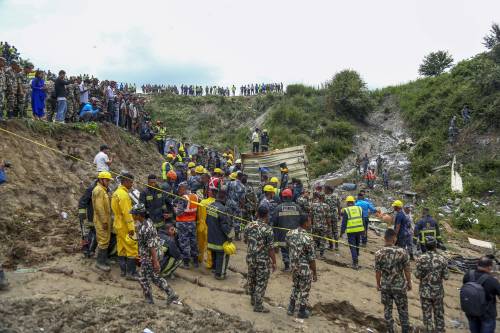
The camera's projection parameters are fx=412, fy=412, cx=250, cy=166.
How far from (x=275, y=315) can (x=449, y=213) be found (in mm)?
13110

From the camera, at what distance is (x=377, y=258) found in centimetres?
662

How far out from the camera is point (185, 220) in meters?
8.20

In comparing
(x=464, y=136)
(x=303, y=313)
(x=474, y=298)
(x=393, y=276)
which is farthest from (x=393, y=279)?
(x=464, y=136)

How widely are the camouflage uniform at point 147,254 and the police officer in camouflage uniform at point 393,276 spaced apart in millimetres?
3365

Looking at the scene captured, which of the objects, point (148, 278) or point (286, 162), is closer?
point (148, 278)

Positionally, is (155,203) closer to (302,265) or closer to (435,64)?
(302,265)

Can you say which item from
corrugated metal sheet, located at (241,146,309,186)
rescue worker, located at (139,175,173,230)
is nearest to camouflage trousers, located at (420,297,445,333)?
rescue worker, located at (139,175,173,230)

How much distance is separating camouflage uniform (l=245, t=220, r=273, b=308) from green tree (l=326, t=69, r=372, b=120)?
79.0 feet

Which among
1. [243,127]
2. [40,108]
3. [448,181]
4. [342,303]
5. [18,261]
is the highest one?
[243,127]

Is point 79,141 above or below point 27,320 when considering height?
above

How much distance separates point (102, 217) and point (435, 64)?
3573 cm

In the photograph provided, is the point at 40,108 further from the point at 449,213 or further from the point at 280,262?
the point at 449,213

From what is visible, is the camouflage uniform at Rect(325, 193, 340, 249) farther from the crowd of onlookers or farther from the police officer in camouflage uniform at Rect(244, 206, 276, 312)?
the crowd of onlookers

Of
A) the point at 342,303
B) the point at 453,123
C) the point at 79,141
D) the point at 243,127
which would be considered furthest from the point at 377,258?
the point at 243,127
